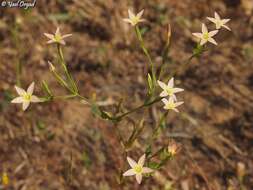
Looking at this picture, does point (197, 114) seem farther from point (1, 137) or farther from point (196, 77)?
point (1, 137)

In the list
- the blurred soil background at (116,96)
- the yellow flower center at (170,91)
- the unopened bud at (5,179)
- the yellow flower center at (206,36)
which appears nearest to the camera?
the yellow flower center at (170,91)

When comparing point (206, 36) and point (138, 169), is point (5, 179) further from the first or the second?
point (206, 36)

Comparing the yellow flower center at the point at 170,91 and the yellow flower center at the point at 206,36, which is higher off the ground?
the yellow flower center at the point at 206,36

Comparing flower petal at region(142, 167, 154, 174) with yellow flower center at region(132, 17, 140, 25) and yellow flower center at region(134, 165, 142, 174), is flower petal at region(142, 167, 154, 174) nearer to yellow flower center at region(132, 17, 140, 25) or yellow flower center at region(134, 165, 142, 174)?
yellow flower center at region(134, 165, 142, 174)

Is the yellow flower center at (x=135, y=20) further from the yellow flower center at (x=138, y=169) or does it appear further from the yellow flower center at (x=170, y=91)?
the yellow flower center at (x=138, y=169)

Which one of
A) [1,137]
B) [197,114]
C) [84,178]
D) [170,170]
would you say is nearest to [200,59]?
[197,114]

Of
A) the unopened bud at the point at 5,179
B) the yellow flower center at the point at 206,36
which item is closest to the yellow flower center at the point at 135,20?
the yellow flower center at the point at 206,36

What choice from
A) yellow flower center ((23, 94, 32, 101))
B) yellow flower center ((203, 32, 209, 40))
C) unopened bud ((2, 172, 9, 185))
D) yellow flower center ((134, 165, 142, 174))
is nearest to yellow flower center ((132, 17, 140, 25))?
yellow flower center ((203, 32, 209, 40))

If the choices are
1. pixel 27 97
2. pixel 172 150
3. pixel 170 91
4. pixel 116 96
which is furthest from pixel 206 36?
pixel 116 96
